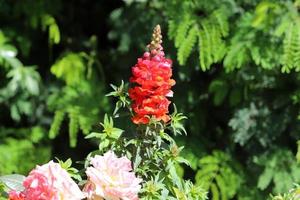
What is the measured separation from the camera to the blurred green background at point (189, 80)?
2.81 metres

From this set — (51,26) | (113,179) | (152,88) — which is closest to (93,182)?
(113,179)

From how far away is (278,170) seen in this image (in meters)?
2.89

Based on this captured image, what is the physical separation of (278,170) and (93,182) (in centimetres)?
142

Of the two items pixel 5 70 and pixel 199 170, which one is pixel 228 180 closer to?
Answer: pixel 199 170

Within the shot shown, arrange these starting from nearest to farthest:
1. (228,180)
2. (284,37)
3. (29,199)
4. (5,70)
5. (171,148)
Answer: (29,199) → (171,148) → (284,37) → (228,180) → (5,70)

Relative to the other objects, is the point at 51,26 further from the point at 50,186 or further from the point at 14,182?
the point at 50,186

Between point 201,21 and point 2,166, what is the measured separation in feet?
3.42

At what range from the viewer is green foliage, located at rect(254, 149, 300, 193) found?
2838mm

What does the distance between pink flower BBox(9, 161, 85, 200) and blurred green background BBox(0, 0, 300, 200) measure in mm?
1067

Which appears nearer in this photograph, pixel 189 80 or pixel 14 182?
pixel 14 182

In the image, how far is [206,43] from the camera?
2.77m

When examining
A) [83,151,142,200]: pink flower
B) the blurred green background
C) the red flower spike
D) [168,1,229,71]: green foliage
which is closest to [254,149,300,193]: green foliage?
the blurred green background

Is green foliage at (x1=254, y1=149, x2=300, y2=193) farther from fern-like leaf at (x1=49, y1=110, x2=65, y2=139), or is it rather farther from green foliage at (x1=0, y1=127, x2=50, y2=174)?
green foliage at (x1=0, y1=127, x2=50, y2=174)

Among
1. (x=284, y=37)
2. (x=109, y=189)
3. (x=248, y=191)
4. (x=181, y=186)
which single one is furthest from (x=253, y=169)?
(x=109, y=189)
